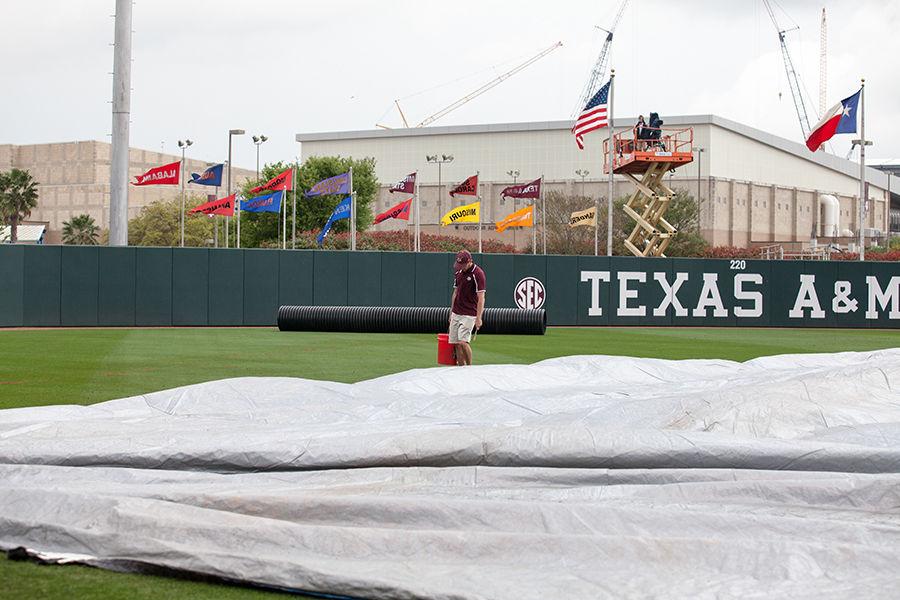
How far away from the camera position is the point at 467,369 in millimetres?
9375

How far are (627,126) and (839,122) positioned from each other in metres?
70.7

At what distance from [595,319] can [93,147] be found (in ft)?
282

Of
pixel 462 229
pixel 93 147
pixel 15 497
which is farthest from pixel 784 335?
pixel 93 147

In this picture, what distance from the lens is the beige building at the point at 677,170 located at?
297 ft

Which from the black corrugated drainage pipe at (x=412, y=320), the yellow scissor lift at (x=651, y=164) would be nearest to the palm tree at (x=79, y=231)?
the yellow scissor lift at (x=651, y=164)

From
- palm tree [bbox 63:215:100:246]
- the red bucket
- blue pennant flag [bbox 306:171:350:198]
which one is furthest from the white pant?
palm tree [bbox 63:215:100:246]

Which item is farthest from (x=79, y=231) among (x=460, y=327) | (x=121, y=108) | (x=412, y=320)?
(x=460, y=327)

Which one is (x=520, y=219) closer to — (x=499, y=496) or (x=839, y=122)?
(x=839, y=122)

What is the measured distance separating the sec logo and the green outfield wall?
29 millimetres

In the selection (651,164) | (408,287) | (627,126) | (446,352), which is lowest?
(446,352)

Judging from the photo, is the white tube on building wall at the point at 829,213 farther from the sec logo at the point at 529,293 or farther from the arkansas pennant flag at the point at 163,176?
the arkansas pennant flag at the point at 163,176

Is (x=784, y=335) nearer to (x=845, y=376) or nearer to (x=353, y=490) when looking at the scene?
(x=845, y=376)

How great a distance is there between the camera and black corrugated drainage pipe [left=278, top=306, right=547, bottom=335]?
875 inches

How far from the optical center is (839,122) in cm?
2992
